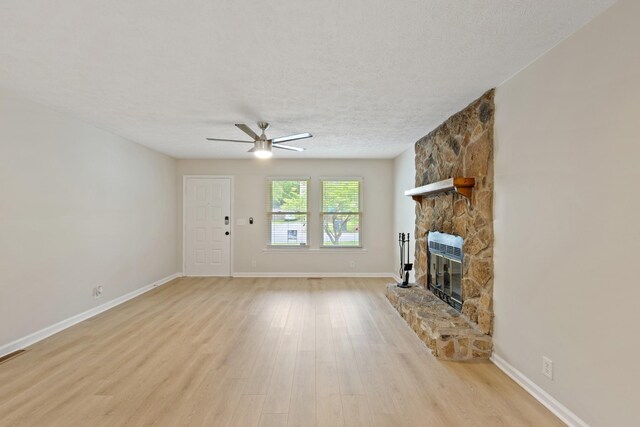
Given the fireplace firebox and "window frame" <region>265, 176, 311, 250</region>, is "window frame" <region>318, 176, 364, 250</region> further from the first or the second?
the fireplace firebox

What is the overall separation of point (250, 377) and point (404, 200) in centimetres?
411

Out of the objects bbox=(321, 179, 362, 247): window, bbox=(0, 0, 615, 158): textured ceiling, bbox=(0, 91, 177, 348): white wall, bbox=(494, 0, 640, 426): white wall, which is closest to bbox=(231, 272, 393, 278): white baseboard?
bbox=(321, 179, 362, 247): window

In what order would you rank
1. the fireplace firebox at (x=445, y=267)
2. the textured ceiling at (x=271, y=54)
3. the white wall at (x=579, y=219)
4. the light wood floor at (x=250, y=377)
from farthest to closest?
1. the fireplace firebox at (x=445, y=267)
2. the light wood floor at (x=250, y=377)
3. the textured ceiling at (x=271, y=54)
4. the white wall at (x=579, y=219)

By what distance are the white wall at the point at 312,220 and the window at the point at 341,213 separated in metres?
0.13

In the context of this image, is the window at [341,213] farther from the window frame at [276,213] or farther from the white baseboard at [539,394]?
the white baseboard at [539,394]

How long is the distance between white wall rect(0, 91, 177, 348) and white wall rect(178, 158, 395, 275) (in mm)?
1721

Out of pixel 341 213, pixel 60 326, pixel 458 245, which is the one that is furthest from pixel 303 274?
pixel 60 326

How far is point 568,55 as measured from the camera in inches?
81.6

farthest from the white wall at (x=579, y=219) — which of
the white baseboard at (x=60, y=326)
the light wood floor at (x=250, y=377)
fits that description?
the white baseboard at (x=60, y=326)

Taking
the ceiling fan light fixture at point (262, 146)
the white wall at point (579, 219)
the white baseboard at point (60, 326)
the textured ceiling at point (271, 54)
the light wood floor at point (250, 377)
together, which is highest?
the textured ceiling at point (271, 54)

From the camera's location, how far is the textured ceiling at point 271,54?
5.86 ft

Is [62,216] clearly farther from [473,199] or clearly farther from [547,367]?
[547,367]

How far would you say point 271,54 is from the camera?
2268 millimetres

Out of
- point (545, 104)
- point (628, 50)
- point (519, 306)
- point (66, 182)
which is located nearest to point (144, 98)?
point (66, 182)
